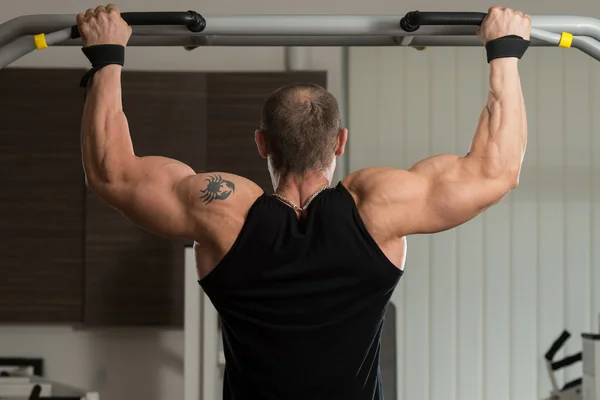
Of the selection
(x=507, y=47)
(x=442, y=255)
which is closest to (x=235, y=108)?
(x=442, y=255)

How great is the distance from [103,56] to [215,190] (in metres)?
0.36

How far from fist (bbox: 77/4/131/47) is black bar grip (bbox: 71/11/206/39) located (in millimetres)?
37

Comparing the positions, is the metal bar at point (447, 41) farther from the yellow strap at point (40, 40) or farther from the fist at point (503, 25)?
the yellow strap at point (40, 40)

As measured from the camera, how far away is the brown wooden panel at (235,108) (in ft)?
13.6

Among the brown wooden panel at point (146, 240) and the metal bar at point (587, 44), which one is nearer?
the metal bar at point (587, 44)

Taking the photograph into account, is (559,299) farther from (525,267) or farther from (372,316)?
(372,316)

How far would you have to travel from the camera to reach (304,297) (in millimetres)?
1476

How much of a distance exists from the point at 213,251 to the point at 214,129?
2.71 meters

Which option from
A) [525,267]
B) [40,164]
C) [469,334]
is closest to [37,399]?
[40,164]

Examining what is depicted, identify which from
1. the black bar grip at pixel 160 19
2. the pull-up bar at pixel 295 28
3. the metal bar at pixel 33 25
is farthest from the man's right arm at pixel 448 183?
the metal bar at pixel 33 25

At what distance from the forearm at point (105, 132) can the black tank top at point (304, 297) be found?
0.88 ft

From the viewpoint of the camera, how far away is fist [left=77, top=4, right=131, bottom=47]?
161cm

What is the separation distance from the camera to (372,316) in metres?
1.51

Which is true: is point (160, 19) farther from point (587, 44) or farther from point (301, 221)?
point (587, 44)
